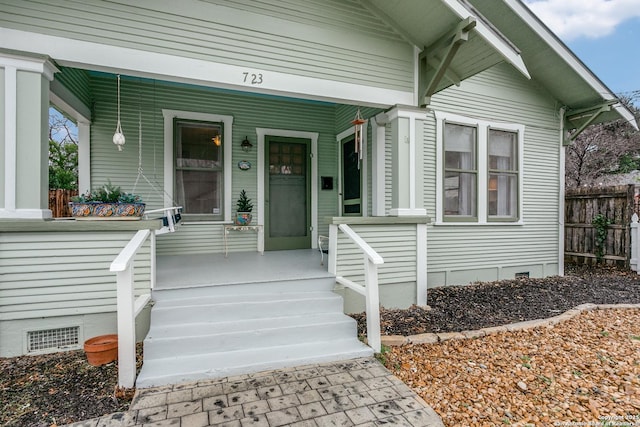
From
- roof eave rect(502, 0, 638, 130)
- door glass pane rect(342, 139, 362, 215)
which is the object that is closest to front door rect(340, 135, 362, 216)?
door glass pane rect(342, 139, 362, 215)

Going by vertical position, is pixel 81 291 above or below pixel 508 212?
below

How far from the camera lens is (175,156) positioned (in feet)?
17.2

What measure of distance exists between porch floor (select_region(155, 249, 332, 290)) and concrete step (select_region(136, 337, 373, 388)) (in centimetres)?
76

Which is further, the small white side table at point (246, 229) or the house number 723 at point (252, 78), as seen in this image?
the small white side table at point (246, 229)

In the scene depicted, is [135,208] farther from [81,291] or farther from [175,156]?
[175,156]

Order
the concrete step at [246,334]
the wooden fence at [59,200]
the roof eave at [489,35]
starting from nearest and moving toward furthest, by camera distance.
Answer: the concrete step at [246,334] → the roof eave at [489,35] → the wooden fence at [59,200]

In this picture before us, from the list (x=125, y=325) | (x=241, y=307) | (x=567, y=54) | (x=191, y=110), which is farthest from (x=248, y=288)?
(x=567, y=54)

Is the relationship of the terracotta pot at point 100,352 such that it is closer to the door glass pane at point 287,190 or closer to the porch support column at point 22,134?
the porch support column at point 22,134

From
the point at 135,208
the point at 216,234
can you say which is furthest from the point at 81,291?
the point at 216,234

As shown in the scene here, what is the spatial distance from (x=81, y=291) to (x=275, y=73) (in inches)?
116

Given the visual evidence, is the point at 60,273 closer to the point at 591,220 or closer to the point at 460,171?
the point at 460,171

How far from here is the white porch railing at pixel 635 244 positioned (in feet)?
20.1

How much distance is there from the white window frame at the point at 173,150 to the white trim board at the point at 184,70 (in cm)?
198

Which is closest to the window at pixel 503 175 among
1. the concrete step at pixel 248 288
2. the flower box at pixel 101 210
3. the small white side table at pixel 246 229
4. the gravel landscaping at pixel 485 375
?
the gravel landscaping at pixel 485 375
